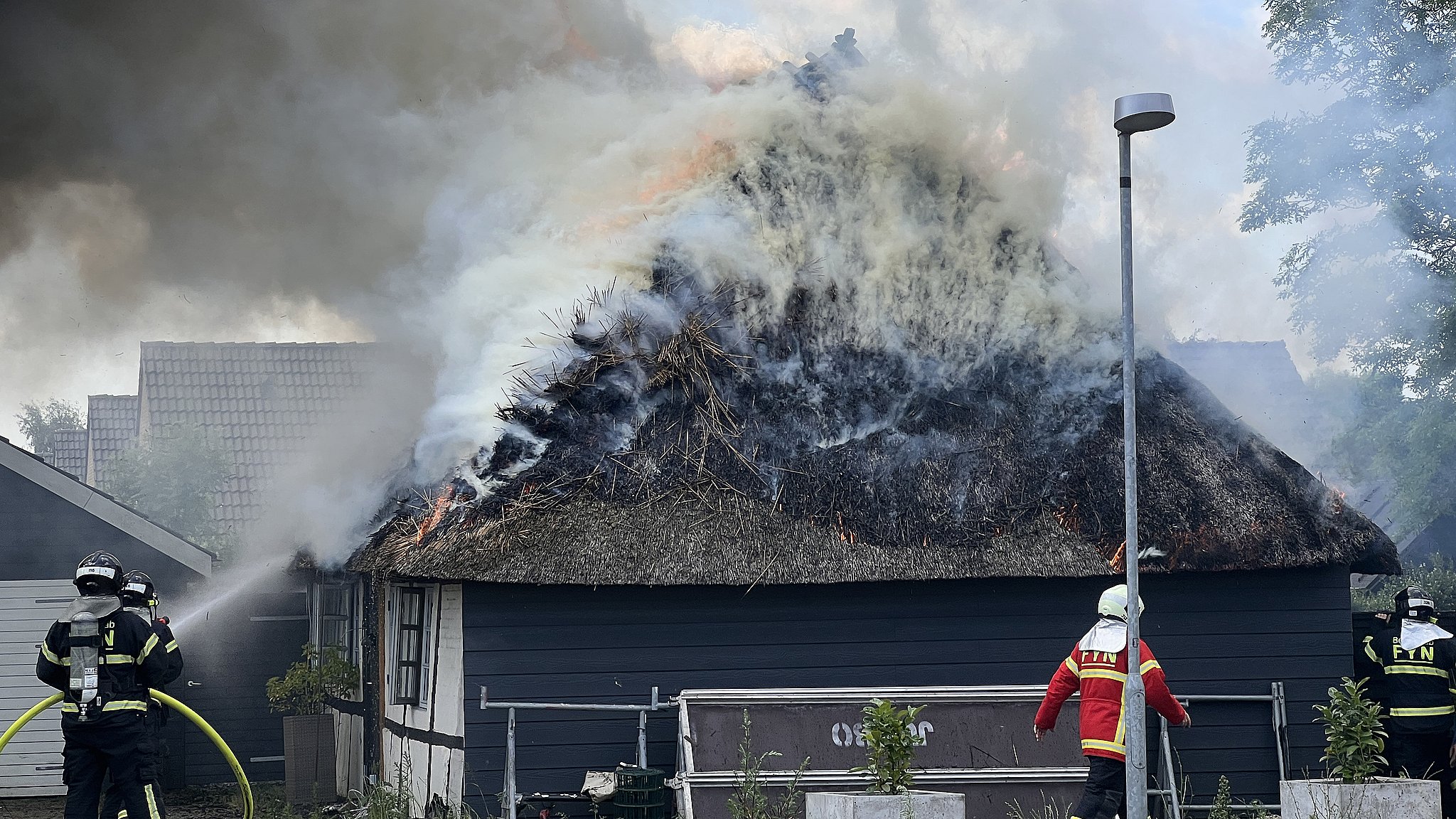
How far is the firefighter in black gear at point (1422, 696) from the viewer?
10977 mm

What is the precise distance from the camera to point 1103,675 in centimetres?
816

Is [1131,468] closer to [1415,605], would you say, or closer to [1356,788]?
[1356,788]

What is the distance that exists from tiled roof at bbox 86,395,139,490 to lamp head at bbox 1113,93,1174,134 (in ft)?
91.6

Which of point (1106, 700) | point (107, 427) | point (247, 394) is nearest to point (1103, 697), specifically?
point (1106, 700)

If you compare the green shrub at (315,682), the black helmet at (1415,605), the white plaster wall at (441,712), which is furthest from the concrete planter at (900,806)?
the green shrub at (315,682)

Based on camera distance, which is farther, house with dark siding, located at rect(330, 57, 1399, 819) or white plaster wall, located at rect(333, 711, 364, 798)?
white plaster wall, located at rect(333, 711, 364, 798)

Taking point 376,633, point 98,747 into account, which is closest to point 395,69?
point 376,633

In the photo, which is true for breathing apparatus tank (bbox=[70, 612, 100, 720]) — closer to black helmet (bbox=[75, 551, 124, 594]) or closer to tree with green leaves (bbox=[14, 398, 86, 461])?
black helmet (bbox=[75, 551, 124, 594])

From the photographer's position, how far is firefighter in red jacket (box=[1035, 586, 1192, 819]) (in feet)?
26.4

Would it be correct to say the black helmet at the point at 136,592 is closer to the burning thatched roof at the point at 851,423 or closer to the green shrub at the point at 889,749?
the burning thatched roof at the point at 851,423

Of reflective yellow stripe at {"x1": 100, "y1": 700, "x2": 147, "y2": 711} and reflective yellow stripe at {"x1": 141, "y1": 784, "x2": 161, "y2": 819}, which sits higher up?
reflective yellow stripe at {"x1": 100, "y1": 700, "x2": 147, "y2": 711}

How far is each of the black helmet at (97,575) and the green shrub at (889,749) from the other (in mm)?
5131

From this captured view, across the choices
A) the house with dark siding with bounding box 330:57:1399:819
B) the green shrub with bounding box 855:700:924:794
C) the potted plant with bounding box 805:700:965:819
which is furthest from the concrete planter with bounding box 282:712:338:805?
the green shrub with bounding box 855:700:924:794

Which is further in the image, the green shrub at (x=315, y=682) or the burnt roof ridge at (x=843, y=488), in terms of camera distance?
the green shrub at (x=315, y=682)
